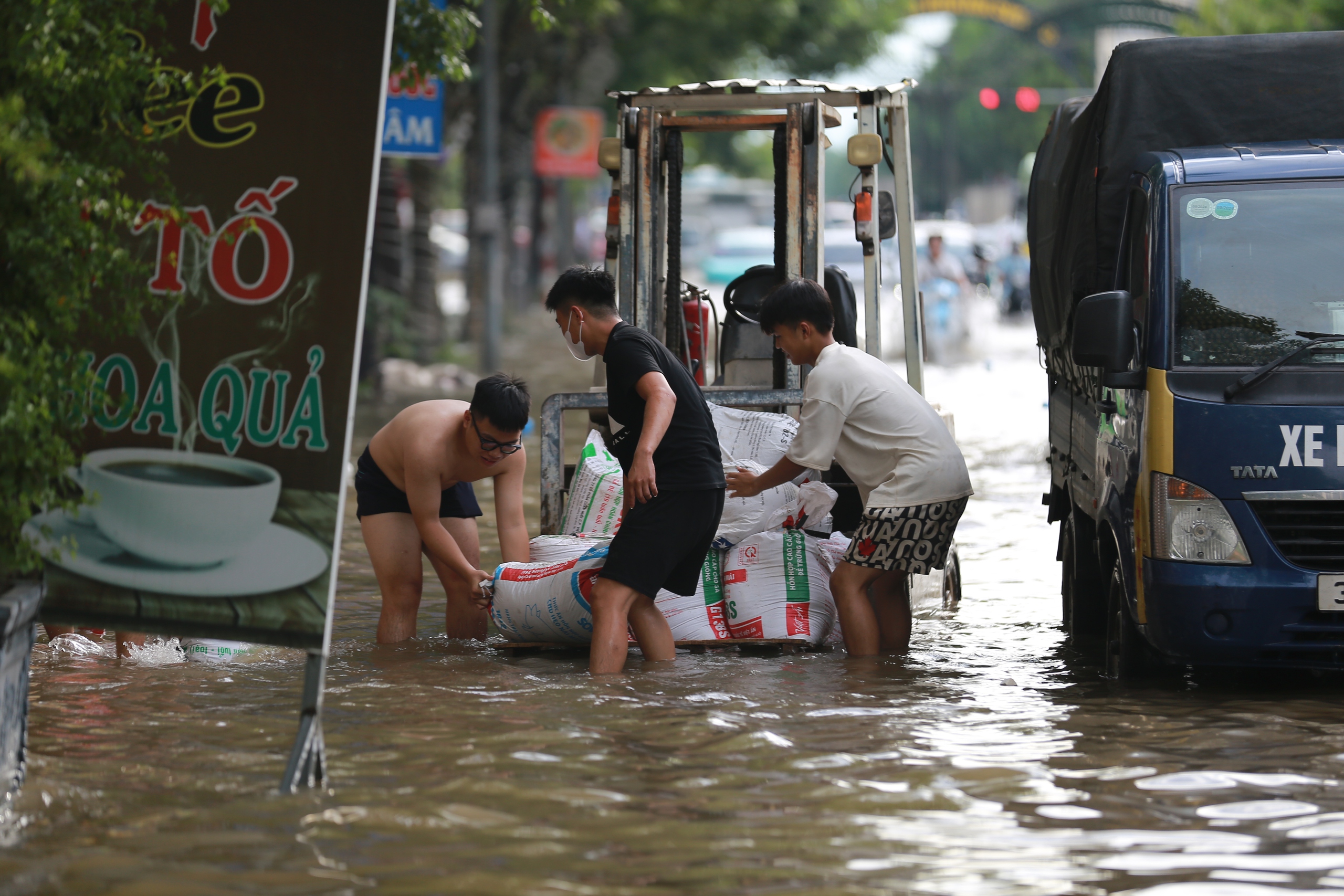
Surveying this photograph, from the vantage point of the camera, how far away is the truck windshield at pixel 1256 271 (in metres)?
6.14

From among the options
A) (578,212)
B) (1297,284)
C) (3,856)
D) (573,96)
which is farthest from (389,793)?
(578,212)

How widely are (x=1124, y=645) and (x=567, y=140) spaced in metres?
21.3

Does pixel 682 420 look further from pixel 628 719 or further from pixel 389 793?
pixel 389 793

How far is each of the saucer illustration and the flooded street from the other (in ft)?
2.04

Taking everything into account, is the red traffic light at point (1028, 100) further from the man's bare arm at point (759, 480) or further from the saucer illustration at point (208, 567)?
the saucer illustration at point (208, 567)

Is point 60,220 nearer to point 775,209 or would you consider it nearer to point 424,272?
point 775,209

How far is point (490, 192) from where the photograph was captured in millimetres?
22297

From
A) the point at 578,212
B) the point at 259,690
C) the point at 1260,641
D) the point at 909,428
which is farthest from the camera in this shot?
the point at 578,212

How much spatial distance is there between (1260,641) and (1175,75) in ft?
8.63

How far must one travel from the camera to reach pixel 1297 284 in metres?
6.23

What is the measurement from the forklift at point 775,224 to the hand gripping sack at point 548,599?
0.88m

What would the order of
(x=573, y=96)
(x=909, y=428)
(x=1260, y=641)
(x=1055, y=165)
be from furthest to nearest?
(x=573, y=96) < (x=1055, y=165) < (x=909, y=428) < (x=1260, y=641)

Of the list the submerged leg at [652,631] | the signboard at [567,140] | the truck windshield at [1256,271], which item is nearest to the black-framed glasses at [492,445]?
the submerged leg at [652,631]

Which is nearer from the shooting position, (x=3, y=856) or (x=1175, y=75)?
(x=3, y=856)
